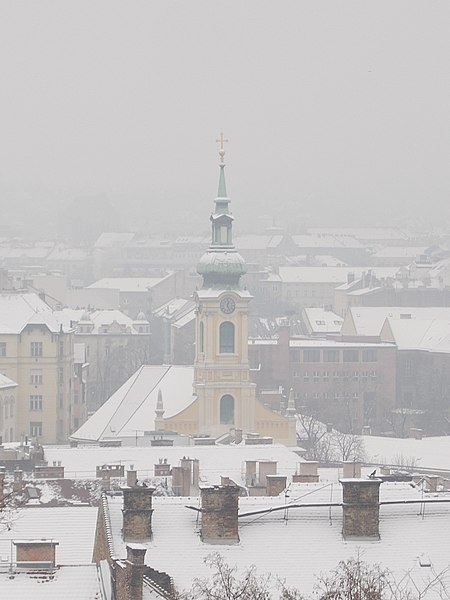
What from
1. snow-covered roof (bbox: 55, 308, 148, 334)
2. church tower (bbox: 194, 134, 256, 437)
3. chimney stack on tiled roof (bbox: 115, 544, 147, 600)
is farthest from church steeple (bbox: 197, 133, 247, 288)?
snow-covered roof (bbox: 55, 308, 148, 334)

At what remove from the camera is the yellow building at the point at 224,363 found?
231 ft

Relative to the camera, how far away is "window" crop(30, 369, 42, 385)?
86.6 meters

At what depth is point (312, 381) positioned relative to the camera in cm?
10931

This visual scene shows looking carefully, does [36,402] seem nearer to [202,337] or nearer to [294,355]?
[202,337]

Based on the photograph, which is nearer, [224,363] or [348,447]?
[348,447]

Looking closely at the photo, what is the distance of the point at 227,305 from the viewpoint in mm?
70750

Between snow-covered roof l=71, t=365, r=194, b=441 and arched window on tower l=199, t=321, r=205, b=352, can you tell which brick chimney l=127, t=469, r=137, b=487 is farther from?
arched window on tower l=199, t=321, r=205, b=352

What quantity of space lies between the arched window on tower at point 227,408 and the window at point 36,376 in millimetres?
16505

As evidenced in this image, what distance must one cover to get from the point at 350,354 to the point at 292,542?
3319 inches

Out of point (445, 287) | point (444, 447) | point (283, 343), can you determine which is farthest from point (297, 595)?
point (445, 287)

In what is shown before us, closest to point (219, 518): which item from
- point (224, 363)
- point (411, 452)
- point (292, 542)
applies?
point (292, 542)

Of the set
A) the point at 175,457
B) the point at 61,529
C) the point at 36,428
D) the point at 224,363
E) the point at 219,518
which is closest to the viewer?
the point at 219,518

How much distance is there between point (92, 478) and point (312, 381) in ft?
216

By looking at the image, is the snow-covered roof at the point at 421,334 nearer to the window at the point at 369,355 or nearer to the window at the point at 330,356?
the window at the point at 369,355
